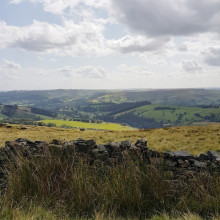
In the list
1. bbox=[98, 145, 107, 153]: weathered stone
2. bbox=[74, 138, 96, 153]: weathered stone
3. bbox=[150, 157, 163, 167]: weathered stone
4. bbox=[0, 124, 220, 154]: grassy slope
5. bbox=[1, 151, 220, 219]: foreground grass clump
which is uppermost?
bbox=[74, 138, 96, 153]: weathered stone

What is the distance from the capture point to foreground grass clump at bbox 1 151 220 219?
4164 mm

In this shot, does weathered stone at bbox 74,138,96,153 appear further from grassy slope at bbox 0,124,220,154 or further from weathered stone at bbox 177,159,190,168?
grassy slope at bbox 0,124,220,154

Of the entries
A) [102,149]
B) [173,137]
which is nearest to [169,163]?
[102,149]

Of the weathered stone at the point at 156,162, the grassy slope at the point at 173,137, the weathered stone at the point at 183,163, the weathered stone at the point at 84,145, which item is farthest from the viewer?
the grassy slope at the point at 173,137

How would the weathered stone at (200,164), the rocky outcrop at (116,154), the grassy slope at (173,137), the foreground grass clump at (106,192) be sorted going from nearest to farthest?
the foreground grass clump at (106,192) → the rocky outcrop at (116,154) → the weathered stone at (200,164) → the grassy slope at (173,137)

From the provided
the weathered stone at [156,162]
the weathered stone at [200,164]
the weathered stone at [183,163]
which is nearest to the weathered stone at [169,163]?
the weathered stone at [183,163]

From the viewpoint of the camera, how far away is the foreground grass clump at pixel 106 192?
416 cm

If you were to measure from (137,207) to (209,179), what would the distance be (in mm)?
2029

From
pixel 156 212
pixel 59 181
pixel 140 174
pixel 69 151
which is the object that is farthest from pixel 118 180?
pixel 69 151

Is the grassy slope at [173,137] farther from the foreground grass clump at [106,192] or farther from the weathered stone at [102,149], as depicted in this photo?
the foreground grass clump at [106,192]

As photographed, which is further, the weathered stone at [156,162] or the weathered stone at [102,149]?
the weathered stone at [102,149]

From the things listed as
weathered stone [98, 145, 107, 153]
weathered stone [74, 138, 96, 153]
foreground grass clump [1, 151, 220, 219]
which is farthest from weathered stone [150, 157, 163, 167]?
weathered stone [74, 138, 96, 153]

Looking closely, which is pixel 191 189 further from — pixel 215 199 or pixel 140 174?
pixel 140 174

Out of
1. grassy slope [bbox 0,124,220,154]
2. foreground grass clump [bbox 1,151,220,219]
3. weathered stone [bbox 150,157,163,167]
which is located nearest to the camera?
foreground grass clump [bbox 1,151,220,219]
